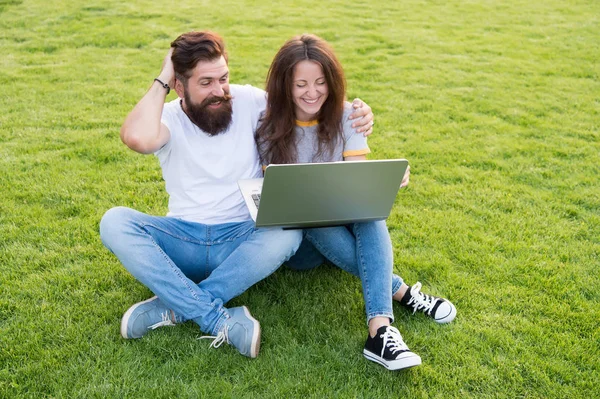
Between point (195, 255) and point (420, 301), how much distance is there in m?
1.18

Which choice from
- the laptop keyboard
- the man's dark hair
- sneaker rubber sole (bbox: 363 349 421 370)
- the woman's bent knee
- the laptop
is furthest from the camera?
the man's dark hair

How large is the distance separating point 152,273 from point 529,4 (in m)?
10.2

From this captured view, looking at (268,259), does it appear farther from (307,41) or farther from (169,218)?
(307,41)

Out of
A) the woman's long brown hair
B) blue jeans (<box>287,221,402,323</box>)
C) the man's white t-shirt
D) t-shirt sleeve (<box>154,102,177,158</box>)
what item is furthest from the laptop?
t-shirt sleeve (<box>154,102,177,158</box>)

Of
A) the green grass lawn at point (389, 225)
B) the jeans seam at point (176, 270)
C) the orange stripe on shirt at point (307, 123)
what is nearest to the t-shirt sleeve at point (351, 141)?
the orange stripe on shirt at point (307, 123)

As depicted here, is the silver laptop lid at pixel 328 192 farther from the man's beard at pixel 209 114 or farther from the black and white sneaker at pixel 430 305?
the man's beard at pixel 209 114

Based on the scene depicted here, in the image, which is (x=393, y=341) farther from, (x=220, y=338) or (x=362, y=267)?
(x=220, y=338)

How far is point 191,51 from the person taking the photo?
2.96m

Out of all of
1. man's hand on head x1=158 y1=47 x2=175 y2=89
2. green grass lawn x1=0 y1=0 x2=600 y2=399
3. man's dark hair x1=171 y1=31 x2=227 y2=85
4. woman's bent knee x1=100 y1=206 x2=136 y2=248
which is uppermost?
man's dark hair x1=171 y1=31 x2=227 y2=85

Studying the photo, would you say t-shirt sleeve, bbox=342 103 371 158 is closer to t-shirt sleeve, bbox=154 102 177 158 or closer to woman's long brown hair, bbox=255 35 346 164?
woman's long brown hair, bbox=255 35 346 164

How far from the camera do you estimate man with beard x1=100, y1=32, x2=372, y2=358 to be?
276 cm

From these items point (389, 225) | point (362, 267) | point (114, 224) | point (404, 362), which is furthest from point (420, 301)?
point (114, 224)

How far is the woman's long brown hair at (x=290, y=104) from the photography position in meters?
3.00

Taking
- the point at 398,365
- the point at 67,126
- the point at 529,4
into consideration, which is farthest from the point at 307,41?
the point at 529,4
